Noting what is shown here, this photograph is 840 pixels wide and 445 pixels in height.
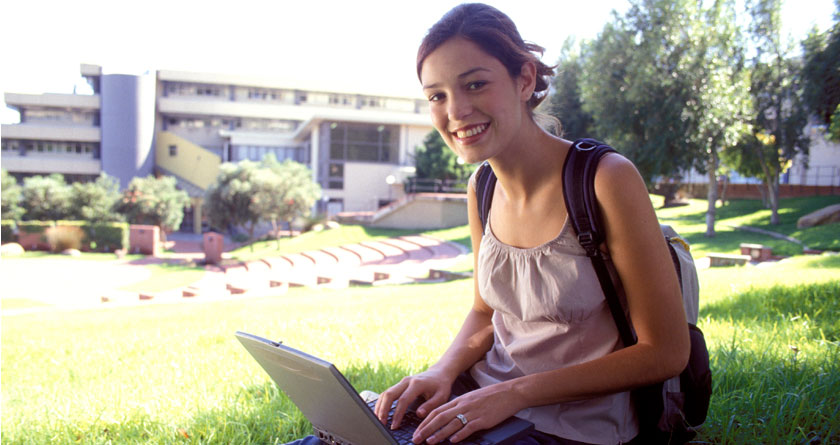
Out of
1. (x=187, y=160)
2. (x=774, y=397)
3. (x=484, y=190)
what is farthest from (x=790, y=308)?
(x=187, y=160)

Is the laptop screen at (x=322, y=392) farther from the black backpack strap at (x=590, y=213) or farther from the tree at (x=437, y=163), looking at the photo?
the tree at (x=437, y=163)

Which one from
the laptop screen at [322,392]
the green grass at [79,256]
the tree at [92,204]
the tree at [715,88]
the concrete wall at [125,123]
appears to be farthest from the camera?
the concrete wall at [125,123]

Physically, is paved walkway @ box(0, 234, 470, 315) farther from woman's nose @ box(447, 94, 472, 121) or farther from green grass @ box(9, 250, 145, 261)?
woman's nose @ box(447, 94, 472, 121)

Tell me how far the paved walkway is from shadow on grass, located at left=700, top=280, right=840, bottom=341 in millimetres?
11202

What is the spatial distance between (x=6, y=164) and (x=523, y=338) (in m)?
53.6

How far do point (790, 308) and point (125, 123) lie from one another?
48.8 metres

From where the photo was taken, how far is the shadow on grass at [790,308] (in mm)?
3406

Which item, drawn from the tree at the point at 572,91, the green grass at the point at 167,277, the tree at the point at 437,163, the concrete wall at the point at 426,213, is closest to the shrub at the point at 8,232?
the green grass at the point at 167,277

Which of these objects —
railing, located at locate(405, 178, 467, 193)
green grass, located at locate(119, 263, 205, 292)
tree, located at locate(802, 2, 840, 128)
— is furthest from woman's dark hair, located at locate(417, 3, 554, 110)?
railing, located at locate(405, 178, 467, 193)

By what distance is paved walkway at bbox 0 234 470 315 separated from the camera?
51.6 feet

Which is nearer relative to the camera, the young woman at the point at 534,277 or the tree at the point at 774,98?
the young woman at the point at 534,277

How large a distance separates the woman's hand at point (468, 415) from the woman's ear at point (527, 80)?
0.81 metres

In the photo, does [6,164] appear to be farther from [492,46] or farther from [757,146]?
[492,46]

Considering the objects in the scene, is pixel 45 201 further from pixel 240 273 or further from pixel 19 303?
pixel 19 303
